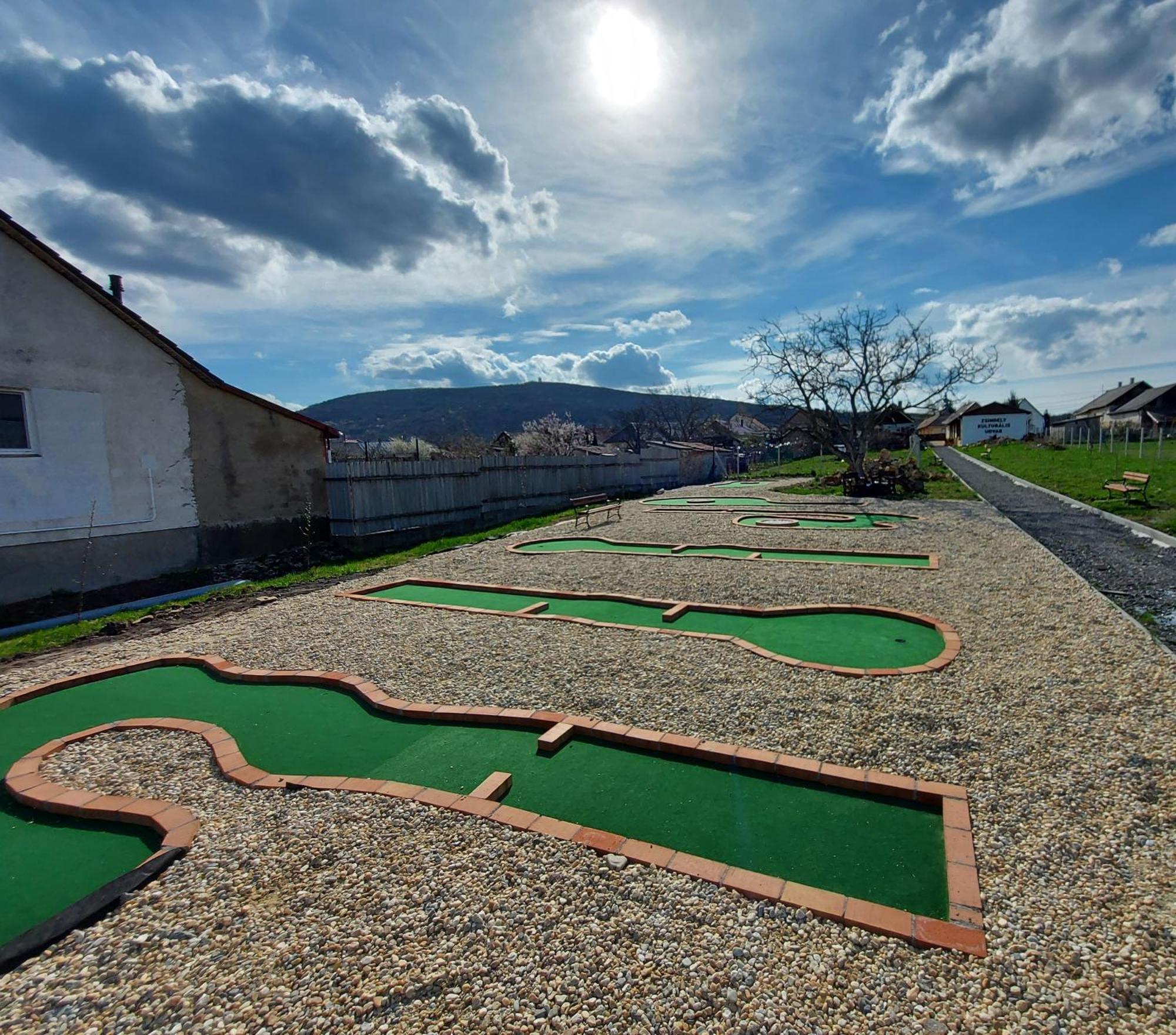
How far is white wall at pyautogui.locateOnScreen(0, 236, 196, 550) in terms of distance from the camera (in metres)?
7.98

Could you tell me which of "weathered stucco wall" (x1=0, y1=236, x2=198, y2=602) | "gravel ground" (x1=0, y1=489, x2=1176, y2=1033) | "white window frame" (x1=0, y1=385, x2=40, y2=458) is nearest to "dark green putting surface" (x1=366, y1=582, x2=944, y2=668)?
"gravel ground" (x1=0, y1=489, x2=1176, y2=1033)

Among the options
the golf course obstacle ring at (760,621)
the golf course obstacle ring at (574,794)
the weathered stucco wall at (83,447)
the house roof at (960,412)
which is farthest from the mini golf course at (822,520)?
the house roof at (960,412)

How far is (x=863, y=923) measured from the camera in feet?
7.06

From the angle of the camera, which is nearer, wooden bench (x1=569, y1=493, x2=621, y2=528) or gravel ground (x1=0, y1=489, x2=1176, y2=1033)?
gravel ground (x1=0, y1=489, x2=1176, y2=1033)

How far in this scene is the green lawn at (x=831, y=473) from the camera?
704 inches

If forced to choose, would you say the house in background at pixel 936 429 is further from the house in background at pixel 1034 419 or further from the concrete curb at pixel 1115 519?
the concrete curb at pixel 1115 519

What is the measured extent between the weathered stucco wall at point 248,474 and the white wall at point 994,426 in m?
62.3

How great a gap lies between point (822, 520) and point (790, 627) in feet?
27.8

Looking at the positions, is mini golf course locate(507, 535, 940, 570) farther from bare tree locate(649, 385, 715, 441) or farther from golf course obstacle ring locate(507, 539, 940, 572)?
bare tree locate(649, 385, 715, 441)

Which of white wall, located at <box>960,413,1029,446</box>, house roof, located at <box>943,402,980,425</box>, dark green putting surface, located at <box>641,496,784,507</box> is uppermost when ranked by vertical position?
house roof, located at <box>943,402,980,425</box>

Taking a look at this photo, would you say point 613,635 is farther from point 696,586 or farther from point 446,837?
point 446,837

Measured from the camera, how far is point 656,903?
7.52 feet

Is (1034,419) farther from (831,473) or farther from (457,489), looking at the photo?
(457,489)

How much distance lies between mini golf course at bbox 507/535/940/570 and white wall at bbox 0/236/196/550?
5896 millimetres
